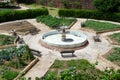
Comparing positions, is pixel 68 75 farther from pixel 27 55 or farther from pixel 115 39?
pixel 115 39

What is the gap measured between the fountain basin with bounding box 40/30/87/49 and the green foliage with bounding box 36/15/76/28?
284 cm

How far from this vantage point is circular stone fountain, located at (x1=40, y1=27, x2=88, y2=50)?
Result: 28.2m

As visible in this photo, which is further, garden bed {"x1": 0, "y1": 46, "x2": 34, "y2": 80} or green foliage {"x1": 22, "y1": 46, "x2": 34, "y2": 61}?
green foliage {"x1": 22, "y1": 46, "x2": 34, "y2": 61}

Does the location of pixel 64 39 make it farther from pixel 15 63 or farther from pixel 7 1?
pixel 7 1

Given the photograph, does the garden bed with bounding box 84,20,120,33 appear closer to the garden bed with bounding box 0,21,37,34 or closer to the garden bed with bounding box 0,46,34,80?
the garden bed with bounding box 0,21,37,34

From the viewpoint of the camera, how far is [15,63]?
23.4m

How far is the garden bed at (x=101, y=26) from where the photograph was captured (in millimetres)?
34031

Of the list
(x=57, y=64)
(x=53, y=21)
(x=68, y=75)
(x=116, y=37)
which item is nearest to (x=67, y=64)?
(x=57, y=64)

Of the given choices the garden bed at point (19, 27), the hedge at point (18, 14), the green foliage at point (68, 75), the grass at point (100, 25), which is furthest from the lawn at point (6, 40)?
the green foliage at point (68, 75)

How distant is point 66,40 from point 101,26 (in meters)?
7.03

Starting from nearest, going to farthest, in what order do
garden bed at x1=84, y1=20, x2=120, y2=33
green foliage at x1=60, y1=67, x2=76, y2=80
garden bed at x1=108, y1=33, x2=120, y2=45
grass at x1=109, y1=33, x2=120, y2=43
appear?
1. green foliage at x1=60, y1=67, x2=76, y2=80
2. garden bed at x1=108, y1=33, x2=120, y2=45
3. grass at x1=109, y1=33, x2=120, y2=43
4. garden bed at x1=84, y1=20, x2=120, y2=33

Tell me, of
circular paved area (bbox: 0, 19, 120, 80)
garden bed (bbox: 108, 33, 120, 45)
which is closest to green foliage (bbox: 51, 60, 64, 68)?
circular paved area (bbox: 0, 19, 120, 80)

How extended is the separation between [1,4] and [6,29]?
16.2 meters

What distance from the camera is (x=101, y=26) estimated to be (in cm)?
3509
